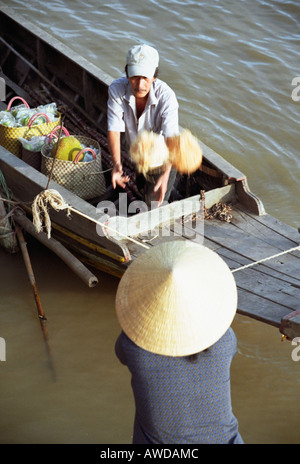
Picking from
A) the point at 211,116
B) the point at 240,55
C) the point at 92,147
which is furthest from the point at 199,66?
the point at 92,147

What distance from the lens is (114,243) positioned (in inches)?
139

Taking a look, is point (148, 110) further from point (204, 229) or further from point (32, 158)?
point (32, 158)

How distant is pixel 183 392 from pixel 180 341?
0.20 m

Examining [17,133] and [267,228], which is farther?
[17,133]

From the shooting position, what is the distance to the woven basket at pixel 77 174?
4055 mm

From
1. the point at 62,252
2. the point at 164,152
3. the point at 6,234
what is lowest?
the point at 6,234

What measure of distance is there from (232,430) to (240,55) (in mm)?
6082

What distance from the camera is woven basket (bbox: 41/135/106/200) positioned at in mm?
4055

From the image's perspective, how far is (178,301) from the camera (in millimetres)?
1831

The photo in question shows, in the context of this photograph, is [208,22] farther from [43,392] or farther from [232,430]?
[232,430]

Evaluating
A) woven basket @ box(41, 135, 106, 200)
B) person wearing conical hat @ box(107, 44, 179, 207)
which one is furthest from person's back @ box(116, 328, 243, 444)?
woven basket @ box(41, 135, 106, 200)

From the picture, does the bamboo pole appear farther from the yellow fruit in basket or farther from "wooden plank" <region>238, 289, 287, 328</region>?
"wooden plank" <region>238, 289, 287, 328</region>

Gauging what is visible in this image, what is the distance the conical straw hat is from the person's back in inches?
3.1

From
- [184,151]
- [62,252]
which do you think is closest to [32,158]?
[62,252]
